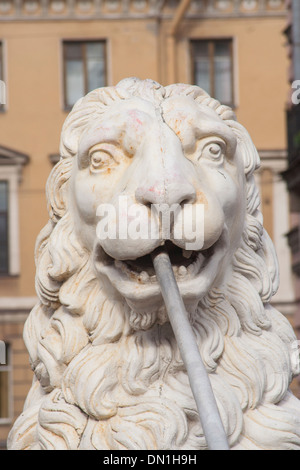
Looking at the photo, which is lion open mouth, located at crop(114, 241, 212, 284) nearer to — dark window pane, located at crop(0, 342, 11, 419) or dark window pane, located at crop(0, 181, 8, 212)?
dark window pane, located at crop(0, 342, 11, 419)

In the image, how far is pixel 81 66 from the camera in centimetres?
2133

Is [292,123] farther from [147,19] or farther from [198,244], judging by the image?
[198,244]

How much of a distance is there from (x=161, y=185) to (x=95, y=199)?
0.21 metres

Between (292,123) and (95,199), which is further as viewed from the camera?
(292,123)

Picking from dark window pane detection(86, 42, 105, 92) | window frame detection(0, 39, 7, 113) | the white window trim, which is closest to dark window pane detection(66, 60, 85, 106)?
dark window pane detection(86, 42, 105, 92)

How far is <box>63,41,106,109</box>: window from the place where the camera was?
21094mm

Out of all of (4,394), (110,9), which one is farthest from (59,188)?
(110,9)

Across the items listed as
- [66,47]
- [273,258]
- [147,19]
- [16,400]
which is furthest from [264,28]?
[273,258]

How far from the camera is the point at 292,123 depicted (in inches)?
678

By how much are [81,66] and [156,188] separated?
63.6ft

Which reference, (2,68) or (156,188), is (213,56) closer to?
(2,68)

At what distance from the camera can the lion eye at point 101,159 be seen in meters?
2.42
